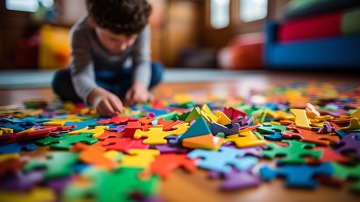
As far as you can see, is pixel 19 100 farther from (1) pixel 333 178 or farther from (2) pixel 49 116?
(1) pixel 333 178

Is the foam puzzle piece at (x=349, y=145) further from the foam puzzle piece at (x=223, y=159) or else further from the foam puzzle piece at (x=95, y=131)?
the foam puzzle piece at (x=95, y=131)

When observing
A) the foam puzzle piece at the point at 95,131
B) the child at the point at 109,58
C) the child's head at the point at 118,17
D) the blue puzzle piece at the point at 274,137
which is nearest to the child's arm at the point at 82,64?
the child at the point at 109,58

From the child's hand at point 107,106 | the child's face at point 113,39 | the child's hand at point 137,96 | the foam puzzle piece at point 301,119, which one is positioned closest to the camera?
the foam puzzle piece at point 301,119

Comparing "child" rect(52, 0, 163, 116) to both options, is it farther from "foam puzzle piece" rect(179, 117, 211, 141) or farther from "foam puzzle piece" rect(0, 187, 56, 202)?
"foam puzzle piece" rect(0, 187, 56, 202)

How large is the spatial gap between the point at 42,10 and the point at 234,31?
9.61 ft

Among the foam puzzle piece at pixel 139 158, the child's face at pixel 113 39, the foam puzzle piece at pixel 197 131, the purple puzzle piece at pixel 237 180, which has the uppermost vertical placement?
the child's face at pixel 113 39

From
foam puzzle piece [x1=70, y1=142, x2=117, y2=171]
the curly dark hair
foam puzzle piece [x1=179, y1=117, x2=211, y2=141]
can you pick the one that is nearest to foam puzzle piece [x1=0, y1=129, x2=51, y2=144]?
foam puzzle piece [x1=70, y1=142, x2=117, y2=171]

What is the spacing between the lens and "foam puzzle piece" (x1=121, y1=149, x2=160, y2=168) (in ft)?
1.51

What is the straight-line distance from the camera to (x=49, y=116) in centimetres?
86

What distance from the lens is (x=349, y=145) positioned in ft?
1.70

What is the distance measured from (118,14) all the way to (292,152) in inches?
25.9

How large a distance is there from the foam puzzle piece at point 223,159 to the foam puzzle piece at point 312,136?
6.3 inches

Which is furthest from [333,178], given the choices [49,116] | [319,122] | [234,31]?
[234,31]

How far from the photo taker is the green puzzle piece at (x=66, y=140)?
0.56 metres
